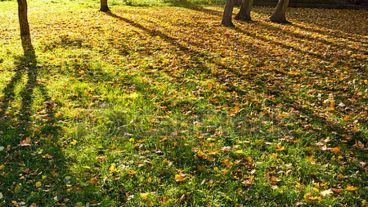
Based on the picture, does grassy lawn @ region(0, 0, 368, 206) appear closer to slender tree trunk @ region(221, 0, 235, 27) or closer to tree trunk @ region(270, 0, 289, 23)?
slender tree trunk @ region(221, 0, 235, 27)

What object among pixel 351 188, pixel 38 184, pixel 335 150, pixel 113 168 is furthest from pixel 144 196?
pixel 335 150

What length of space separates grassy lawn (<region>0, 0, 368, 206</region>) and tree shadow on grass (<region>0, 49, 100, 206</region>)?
0.02 metres

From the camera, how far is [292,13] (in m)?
23.0

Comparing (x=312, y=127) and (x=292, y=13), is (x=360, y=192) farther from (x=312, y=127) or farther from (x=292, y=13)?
(x=292, y=13)

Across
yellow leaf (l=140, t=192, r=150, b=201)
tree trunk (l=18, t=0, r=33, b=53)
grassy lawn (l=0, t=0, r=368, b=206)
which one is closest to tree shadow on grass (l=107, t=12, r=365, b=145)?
grassy lawn (l=0, t=0, r=368, b=206)

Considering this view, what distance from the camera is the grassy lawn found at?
489 centimetres

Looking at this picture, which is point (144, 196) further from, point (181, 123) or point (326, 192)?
point (326, 192)

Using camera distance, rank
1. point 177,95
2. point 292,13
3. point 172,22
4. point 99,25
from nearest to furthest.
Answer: point 177,95 < point 99,25 < point 172,22 < point 292,13

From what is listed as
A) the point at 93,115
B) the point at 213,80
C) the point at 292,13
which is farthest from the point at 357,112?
the point at 292,13

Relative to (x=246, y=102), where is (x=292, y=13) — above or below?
above

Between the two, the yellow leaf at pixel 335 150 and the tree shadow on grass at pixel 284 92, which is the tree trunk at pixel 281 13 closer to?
the tree shadow on grass at pixel 284 92

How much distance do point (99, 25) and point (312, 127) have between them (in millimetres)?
11874

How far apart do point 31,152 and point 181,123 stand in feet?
9.02

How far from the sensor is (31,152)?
18.4 ft
